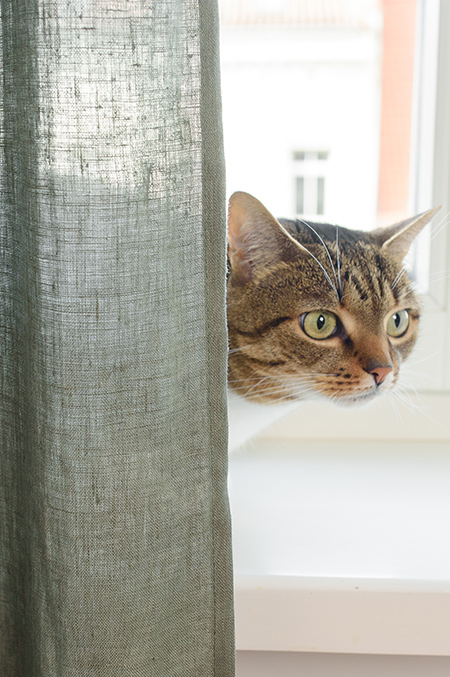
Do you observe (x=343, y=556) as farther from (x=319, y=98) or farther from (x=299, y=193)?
(x=319, y=98)

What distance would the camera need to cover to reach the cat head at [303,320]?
791 millimetres

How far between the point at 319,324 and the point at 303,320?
0.02m

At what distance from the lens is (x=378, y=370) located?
0.79 m

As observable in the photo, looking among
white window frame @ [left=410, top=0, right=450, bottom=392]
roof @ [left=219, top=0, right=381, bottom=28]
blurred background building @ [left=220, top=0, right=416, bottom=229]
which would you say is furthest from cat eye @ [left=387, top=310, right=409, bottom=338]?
roof @ [left=219, top=0, right=381, bottom=28]

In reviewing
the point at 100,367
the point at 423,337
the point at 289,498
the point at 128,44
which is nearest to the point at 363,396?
the point at 289,498

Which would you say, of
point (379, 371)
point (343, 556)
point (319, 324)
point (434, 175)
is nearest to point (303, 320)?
point (319, 324)

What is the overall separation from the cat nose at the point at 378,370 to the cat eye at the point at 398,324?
95 mm

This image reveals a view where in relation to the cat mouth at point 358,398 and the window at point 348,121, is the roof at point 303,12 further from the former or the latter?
the cat mouth at point 358,398

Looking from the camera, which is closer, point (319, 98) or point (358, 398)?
point (358, 398)

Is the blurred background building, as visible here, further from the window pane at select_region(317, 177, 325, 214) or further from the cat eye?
the cat eye

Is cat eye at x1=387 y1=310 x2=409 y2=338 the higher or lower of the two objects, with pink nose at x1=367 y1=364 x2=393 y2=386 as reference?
higher

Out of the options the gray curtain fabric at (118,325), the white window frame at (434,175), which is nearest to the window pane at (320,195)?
the white window frame at (434,175)

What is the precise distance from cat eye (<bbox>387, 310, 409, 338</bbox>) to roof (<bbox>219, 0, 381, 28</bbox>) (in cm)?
65

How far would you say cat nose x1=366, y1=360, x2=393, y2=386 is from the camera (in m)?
0.79
